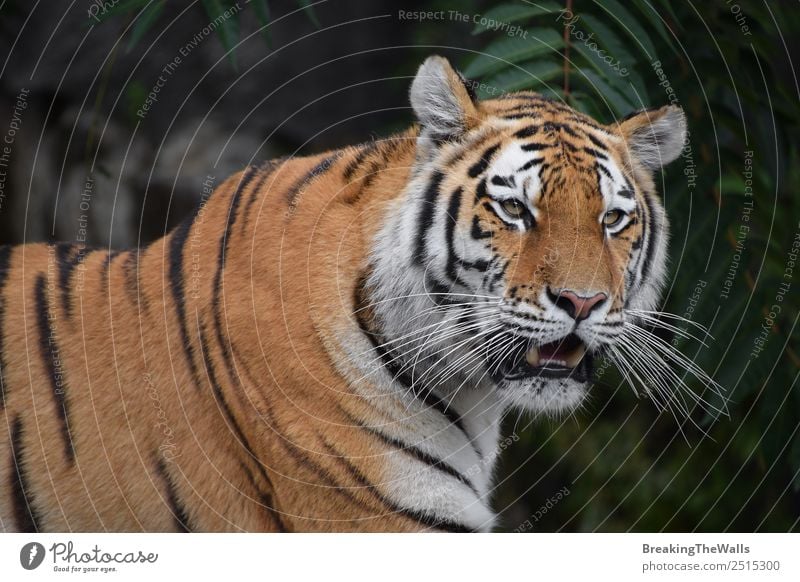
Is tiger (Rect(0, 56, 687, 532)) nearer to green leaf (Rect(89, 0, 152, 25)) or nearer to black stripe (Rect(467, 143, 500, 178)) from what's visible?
black stripe (Rect(467, 143, 500, 178))

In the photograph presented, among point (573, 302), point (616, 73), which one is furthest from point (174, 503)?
point (616, 73)

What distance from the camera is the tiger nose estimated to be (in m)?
1.51

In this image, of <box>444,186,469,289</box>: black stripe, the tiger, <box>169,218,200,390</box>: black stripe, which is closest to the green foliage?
the tiger

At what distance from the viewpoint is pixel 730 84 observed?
2.02 meters

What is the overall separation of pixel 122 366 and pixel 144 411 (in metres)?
0.09

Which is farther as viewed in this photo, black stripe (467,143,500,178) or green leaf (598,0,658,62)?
green leaf (598,0,658,62)

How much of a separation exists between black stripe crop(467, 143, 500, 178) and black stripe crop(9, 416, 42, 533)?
0.98 m

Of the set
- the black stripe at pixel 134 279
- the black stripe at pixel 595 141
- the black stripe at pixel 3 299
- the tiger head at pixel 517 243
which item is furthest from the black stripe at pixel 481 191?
the black stripe at pixel 3 299

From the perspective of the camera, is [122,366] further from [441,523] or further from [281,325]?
[441,523]

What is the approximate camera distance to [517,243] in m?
1.57

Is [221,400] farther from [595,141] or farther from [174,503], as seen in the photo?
[595,141]

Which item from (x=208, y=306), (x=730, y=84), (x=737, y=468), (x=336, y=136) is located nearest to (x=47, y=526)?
(x=208, y=306)

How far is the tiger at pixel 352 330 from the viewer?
5.24 ft

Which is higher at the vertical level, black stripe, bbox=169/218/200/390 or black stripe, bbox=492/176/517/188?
black stripe, bbox=492/176/517/188
